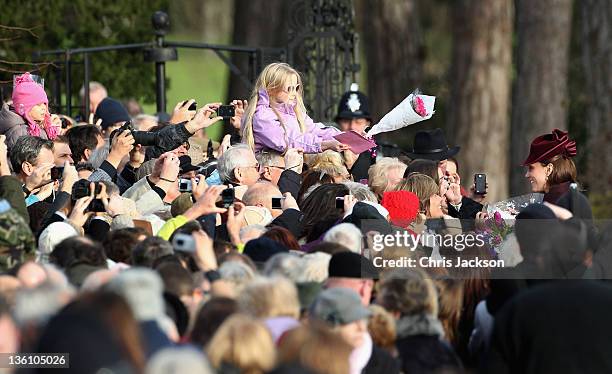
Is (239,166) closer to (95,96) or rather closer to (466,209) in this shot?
(466,209)

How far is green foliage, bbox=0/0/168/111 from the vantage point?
59.6 ft

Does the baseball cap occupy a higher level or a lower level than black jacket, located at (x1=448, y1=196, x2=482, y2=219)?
higher

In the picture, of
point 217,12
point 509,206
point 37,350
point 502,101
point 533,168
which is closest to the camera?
point 37,350

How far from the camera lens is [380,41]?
27156 mm

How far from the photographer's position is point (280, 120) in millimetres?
11398

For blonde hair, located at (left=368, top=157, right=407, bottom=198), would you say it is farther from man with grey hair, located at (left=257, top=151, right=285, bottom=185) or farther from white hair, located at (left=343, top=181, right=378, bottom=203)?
white hair, located at (left=343, top=181, right=378, bottom=203)

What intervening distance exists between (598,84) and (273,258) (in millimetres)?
14176

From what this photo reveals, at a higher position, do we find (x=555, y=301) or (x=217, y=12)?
(x=555, y=301)

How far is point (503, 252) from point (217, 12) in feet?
94.0

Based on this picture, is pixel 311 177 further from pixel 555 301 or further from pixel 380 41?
pixel 380 41

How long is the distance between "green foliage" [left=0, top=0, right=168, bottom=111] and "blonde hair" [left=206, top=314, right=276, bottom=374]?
38.4ft

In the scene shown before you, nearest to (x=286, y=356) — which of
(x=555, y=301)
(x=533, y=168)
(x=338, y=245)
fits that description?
(x=555, y=301)

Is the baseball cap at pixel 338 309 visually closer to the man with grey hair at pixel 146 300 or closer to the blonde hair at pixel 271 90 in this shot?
the man with grey hair at pixel 146 300

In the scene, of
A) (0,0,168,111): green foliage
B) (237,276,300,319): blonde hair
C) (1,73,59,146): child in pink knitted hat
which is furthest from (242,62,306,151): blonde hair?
(0,0,168,111): green foliage
